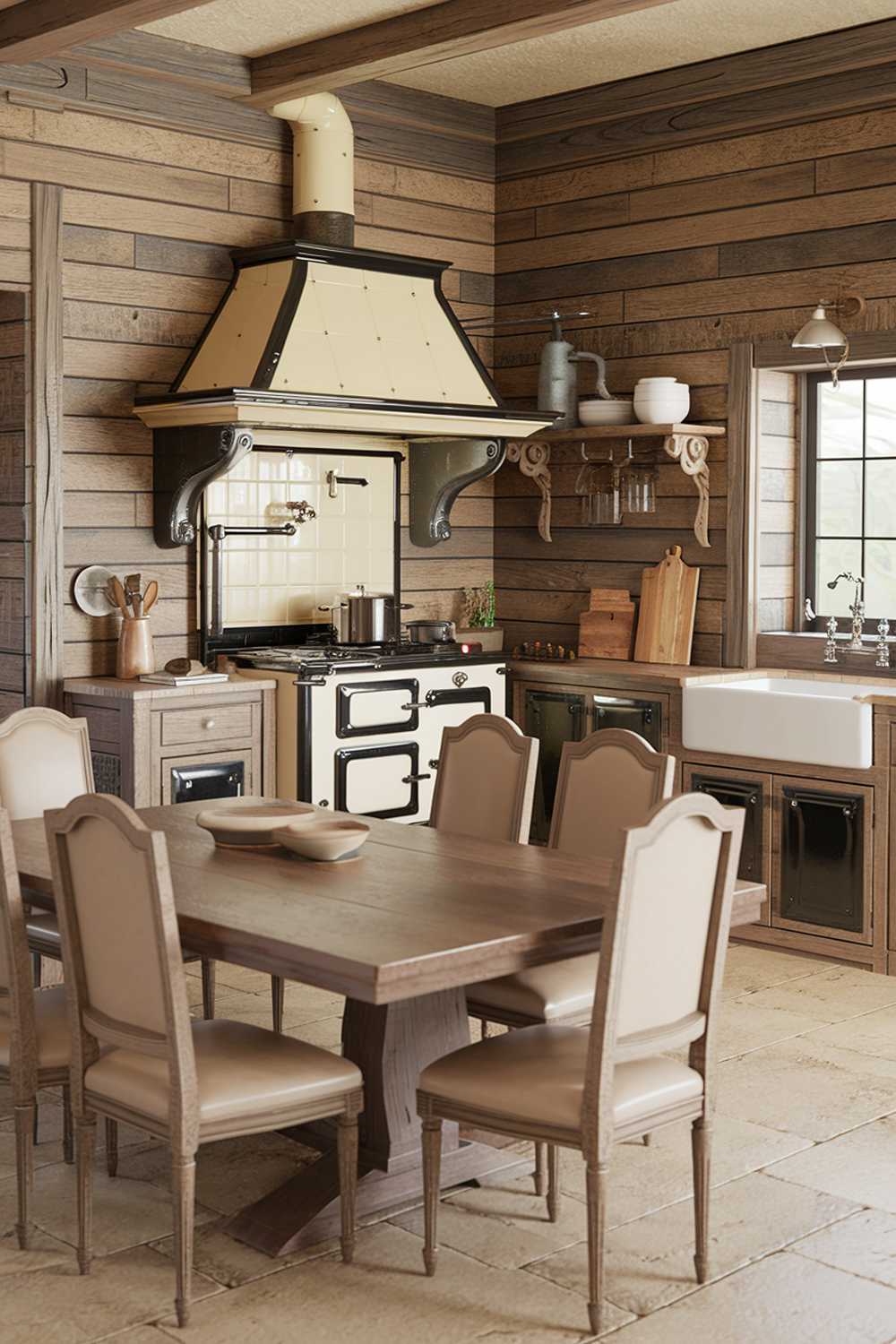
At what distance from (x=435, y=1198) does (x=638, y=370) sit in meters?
3.83

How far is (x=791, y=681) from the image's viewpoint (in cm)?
562

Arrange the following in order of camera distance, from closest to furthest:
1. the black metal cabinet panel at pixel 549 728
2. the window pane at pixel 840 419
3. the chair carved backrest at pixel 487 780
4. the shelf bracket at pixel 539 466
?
the chair carved backrest at pixel 487 780
the window pane at pixel 840 419
the black metal cabinet panel at pixel 549 728
the shelf bracket at pixel 539 466

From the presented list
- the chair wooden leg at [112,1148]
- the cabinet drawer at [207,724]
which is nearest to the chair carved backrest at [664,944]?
the chair wooden leg at [112,1148]

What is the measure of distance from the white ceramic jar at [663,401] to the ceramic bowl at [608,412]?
0.53ft

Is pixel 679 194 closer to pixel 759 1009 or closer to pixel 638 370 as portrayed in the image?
pixel 638 370

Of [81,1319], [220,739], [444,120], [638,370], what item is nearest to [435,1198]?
[81,1319]

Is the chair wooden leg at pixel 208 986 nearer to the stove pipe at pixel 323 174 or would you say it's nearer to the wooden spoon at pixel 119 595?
the wooden spoon at pixel 119 595

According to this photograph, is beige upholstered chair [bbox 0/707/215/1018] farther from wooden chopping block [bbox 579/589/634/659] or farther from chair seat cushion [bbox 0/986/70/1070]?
wooden chopping block [bbox 579/589/634/659]

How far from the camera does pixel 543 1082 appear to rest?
2705 mm

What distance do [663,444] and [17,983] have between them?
141 inches

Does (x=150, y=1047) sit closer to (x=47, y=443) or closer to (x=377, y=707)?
(x=377, y=707)

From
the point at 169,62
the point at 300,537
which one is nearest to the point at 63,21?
the point at 169,62

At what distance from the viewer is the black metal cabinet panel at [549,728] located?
5781mm

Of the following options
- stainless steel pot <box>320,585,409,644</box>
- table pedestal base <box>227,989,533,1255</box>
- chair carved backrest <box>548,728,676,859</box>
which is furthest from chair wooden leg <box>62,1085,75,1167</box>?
stainless steel pot <box>320,585,409,644</box>
